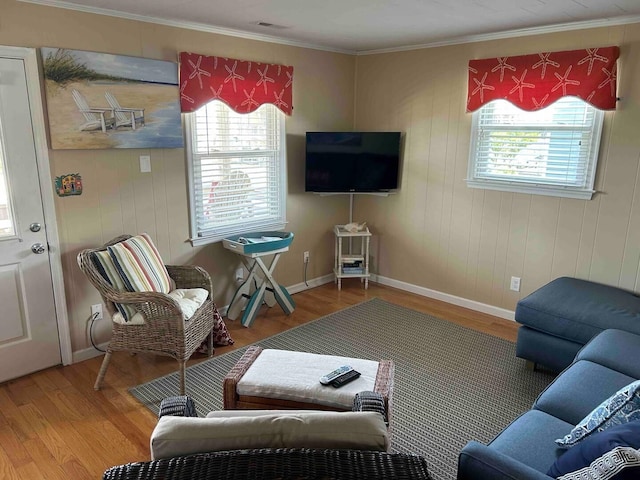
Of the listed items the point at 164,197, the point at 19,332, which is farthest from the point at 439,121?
the point at 19,332

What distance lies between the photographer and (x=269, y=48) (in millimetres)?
3977

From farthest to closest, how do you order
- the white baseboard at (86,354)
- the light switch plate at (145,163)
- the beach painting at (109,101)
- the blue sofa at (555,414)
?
the light switch plate at (145,163) < the white baseboard at (86,354) < the beach painting at (109,101) < the blue sofa at (555,414)

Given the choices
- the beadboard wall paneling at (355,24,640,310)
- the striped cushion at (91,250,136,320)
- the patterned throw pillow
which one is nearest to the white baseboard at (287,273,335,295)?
the beadboard wall paneling at (355,24,640,310)

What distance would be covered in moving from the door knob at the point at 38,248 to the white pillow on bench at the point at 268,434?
7.28 feet

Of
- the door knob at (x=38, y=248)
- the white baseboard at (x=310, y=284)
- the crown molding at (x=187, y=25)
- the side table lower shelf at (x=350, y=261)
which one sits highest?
the crown molding at (x=187, y=25)

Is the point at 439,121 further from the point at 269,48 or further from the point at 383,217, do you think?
the point at 269,48

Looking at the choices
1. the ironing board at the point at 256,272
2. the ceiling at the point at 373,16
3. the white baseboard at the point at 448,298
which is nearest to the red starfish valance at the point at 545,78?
→ the ceiling at the point at 373,16

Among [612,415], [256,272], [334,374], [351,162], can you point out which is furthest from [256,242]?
[612,415]

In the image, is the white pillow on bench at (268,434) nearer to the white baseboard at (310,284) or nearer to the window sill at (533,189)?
the window sill at (533,189)

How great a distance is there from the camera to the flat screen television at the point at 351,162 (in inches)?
173

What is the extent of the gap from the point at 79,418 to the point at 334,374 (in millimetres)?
1506

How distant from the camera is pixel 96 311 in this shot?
3291 mm

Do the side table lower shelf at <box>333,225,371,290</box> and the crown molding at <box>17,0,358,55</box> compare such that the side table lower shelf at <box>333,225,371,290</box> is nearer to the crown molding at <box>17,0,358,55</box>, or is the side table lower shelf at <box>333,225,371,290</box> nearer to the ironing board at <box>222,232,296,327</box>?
the ironing board at <box>222,232,296,327</box>

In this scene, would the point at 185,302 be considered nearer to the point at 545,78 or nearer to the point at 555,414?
the point at 555,414
